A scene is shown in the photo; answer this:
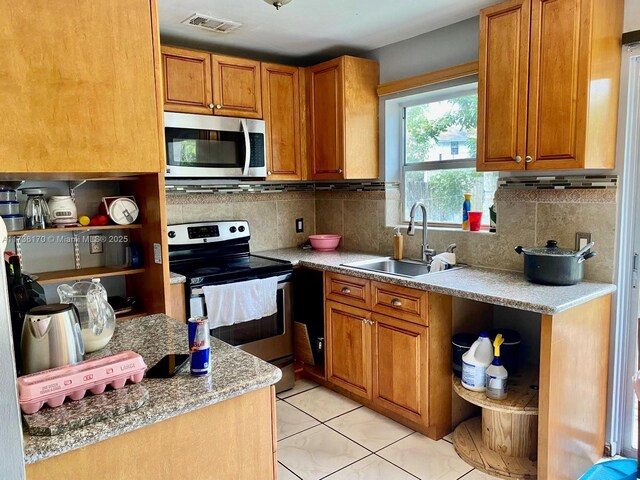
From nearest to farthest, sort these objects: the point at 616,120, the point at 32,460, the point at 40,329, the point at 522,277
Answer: the point at 32,460 < the point at 40,329 < the point at 616,120 < the point at 522,277

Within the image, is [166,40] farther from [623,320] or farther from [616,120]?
[623,320]

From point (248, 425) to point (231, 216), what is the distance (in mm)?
2430

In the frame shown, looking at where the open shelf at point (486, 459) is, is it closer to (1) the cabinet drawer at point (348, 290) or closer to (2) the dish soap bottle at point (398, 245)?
(1) the cabinet drawer at point (348, 290)

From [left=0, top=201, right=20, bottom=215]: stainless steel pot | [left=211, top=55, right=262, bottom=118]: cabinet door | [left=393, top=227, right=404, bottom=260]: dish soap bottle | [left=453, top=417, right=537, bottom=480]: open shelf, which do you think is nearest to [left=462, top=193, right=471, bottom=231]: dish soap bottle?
[left=393, top=227, right=404, bottom=260]: dish soap bottle

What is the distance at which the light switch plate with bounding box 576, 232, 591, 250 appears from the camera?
2.42 meters

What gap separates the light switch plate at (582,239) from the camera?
2422 mm

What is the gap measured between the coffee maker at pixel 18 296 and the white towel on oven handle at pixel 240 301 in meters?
1.34

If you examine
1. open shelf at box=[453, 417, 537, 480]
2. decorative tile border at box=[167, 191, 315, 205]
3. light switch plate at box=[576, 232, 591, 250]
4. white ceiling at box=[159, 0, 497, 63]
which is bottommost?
open shelf at box=[453, 417, 537, 480]

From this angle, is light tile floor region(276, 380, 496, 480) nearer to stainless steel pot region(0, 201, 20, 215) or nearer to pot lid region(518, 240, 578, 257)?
pot lid region(518, 240, 578, 257)

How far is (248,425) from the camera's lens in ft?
4.32

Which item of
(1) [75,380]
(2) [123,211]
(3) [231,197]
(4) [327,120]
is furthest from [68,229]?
(4) [327,120]

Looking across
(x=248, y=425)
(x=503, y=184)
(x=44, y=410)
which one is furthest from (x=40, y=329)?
(x=503, y=184)

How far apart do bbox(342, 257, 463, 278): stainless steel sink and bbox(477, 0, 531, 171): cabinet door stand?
84cm

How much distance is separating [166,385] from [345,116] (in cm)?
246
